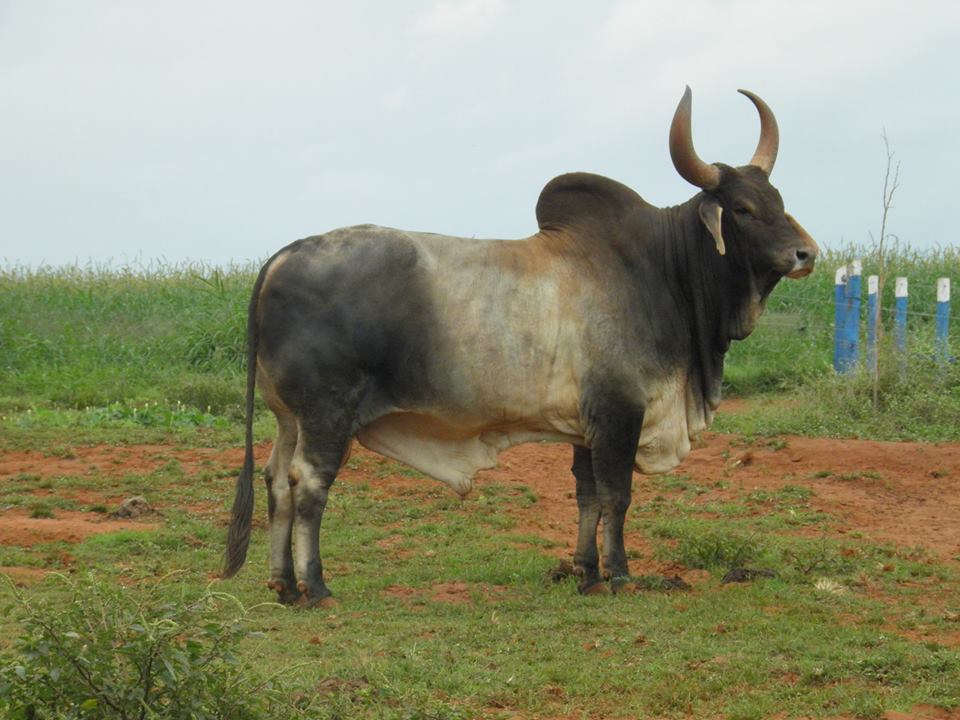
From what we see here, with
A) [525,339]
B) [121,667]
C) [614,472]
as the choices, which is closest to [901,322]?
[614,472]

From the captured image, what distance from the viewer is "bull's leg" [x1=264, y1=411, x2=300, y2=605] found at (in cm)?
653

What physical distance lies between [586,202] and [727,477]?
3.09 metres

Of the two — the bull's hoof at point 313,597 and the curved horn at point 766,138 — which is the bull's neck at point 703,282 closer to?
the curved horn at point 766,138

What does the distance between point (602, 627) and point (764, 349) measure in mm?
10208

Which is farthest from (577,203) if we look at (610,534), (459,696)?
(459,696)

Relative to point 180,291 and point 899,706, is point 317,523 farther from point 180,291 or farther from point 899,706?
point 180,291

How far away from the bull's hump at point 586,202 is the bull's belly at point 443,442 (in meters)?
1.10

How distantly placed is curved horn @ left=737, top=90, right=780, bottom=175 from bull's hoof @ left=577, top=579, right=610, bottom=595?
231cm

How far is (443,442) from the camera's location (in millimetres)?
6773

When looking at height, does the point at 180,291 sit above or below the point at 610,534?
above

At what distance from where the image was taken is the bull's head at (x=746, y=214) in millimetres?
6738

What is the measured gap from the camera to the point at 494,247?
6789 mm

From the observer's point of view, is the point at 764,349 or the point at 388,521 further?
the point at 764,349

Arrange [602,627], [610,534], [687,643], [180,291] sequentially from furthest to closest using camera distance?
[180,291] → [610,534] → [602,627] → [687,643]
